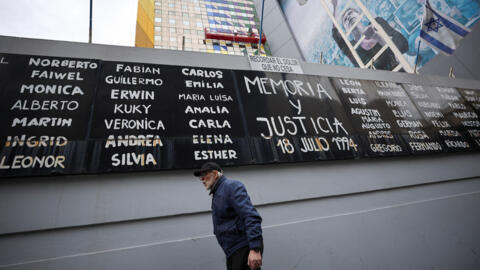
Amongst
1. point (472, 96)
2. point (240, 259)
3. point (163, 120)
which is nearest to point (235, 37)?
point (472, 96)

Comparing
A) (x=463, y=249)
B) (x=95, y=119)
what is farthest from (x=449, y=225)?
(x=95, y=119)

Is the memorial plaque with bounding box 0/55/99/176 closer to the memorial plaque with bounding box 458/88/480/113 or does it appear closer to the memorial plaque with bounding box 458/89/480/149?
the memorial plaque with bounding box 458/89/480/149

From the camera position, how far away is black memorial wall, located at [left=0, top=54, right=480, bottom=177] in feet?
8.97

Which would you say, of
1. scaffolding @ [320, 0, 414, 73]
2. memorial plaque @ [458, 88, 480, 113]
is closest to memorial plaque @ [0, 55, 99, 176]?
memorial plaque @ [458, 88, 480, 113]

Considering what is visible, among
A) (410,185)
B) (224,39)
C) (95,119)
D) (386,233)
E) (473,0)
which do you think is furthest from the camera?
(224,39)

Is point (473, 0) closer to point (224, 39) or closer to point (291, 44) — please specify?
point (291, 44)

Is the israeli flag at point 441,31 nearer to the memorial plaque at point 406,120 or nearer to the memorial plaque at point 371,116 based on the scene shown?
the memorial plaque at point 406,120

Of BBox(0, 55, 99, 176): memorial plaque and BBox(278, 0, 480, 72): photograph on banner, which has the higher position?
BBox(278, 0, 480, 72): photograph on banner

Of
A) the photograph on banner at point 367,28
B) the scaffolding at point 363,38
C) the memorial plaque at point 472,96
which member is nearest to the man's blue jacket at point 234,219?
the photograph on banner at point 367,28

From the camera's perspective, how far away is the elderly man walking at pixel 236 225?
1714mm

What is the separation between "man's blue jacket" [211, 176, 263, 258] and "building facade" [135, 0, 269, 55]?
2613cm

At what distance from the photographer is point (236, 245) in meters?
1.84

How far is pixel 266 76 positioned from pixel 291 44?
55.4 ft

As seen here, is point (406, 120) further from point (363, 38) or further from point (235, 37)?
point (235, 37)
